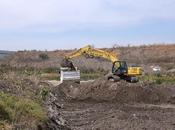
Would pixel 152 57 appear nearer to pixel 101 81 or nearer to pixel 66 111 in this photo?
pixel 101 81

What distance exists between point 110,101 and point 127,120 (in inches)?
455

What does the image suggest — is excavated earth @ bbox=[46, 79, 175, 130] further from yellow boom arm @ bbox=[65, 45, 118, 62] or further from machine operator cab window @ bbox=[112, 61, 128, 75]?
yellow boom arm @ bbox=[65, 45, 118, 62]

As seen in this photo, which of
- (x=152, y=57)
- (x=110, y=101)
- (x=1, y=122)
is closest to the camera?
(x=1, y=122)

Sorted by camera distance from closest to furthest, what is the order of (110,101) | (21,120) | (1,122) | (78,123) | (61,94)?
(1,122)
(21,120)
(78,123)
(110,101)
(61,94)

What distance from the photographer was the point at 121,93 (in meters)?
31.7

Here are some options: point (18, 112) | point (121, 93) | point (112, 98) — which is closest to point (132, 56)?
point (121, 93)

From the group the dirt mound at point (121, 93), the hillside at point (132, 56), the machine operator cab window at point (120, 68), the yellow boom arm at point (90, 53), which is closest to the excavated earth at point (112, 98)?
the dirt mound at point (121, 93)

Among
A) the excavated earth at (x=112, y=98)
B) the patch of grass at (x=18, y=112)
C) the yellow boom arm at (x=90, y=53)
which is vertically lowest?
the excavated earth at (x=112, y=98)

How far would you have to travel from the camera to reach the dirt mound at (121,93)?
3125cm

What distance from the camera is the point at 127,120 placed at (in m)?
19.3

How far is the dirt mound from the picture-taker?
31250 millimetres

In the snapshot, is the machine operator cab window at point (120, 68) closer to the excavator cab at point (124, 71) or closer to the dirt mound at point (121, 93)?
the excavator cab at point (124, 71)

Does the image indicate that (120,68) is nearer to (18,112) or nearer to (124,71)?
(124,71)

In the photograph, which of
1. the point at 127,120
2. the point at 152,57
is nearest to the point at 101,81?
the point at 127,120
